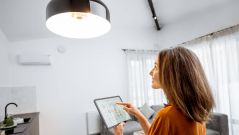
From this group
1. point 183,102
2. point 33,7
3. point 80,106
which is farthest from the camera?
point 80,106

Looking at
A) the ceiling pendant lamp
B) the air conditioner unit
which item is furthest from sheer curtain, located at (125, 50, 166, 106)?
the ceiling pendant lamp

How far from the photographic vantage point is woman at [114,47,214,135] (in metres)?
0.77

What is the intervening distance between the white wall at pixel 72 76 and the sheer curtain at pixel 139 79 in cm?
16

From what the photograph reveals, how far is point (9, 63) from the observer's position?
137 inches

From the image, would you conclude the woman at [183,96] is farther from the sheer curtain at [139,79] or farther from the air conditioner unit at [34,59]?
the sheer curtain at [139,79]

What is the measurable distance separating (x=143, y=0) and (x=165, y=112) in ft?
11.5

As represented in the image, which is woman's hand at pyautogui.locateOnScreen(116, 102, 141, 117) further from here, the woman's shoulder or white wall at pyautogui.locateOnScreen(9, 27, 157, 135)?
white wall at pyautogui.locateOnScreen(9, 27, 157, 135)

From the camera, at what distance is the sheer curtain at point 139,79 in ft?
14.6

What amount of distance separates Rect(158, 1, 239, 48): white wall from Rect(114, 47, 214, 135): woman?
288cm

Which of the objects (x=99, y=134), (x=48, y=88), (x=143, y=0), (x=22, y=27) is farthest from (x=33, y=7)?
(x=99, y=134)

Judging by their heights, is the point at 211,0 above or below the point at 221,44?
above

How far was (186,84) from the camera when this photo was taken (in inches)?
31.3

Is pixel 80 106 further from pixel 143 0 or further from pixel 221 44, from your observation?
pixel 221 44

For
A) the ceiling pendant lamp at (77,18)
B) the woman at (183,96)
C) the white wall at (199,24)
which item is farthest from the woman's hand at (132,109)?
the white wall at (199,24)
